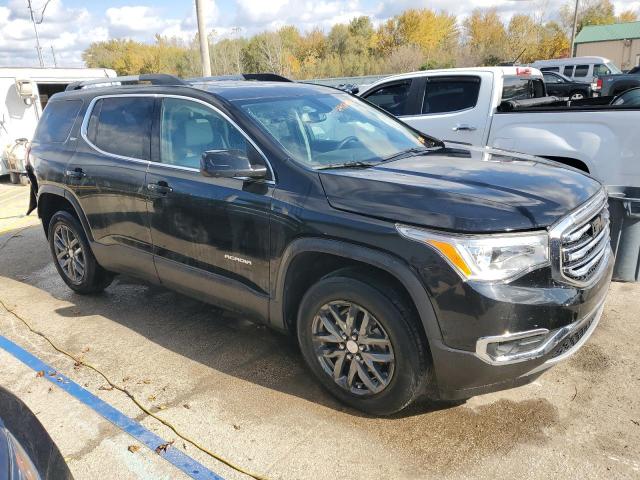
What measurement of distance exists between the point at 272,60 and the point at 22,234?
65536 millimetres

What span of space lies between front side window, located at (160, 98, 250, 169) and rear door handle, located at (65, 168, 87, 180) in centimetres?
104

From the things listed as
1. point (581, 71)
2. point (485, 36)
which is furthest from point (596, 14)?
point (581, 71)

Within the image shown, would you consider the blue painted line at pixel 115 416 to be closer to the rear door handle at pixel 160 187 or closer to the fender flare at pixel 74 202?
the fender flare at pixel 74 202

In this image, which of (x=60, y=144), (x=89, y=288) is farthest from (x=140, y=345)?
(x=60, y=144)

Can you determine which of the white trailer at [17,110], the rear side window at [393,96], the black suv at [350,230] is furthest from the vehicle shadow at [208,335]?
the white trailer at [17,110]

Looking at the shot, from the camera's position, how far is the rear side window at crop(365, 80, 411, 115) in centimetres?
712

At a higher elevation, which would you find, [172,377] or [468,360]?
[468,360]

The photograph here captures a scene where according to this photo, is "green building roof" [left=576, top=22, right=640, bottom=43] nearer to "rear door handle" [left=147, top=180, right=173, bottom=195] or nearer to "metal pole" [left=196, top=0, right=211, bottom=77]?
"metal pole" [left=196, top=0, right=211, bottom=77]

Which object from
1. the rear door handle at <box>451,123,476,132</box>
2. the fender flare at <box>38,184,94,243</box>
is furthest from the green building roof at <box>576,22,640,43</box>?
the fender flare at <box>38,184,94,243</box>

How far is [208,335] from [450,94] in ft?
14.2

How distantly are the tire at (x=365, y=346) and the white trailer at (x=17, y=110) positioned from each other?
1180 cm

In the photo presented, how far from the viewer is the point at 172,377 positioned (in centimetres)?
370

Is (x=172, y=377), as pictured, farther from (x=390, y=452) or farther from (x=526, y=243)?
(x=526, y=243)

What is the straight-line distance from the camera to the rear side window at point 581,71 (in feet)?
88.4
